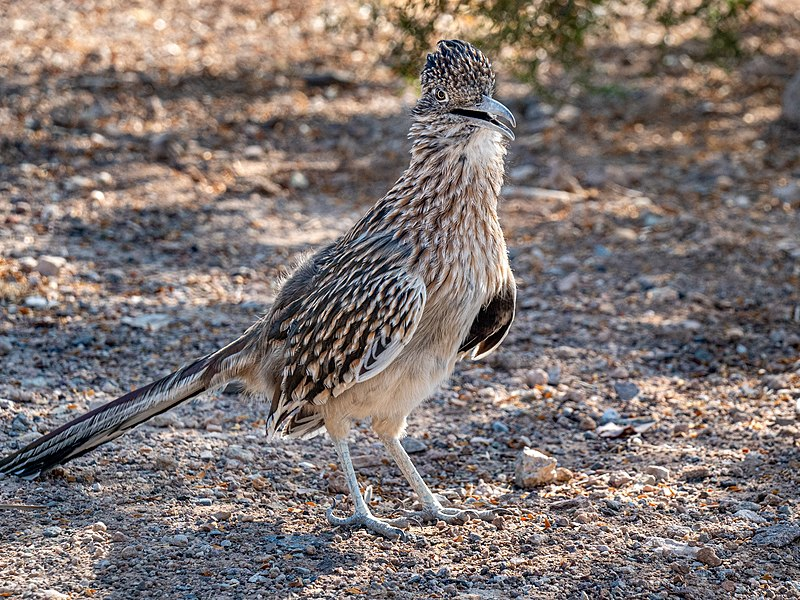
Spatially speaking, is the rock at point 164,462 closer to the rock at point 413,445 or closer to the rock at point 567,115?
the rock at point 413,445

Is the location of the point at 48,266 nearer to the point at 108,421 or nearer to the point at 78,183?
the point at 78,183

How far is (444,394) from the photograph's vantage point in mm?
6523

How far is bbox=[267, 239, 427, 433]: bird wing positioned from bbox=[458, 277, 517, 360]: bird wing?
0.57 metres

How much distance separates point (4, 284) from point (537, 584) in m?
4.40

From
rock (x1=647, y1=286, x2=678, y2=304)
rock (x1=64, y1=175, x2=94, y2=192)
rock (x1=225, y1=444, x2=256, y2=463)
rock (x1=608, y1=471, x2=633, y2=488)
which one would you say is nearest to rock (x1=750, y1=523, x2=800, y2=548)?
rock (x1=608, y1=471, x2=633, y2=488)

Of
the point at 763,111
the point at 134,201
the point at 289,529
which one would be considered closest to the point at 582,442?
the point at 289,529

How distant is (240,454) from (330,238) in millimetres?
3371

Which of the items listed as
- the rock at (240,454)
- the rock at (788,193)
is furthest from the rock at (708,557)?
the rock at (788,193)

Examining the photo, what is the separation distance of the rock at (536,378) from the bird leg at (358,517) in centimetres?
182

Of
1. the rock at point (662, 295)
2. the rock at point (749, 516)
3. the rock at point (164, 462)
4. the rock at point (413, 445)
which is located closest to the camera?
the rock at point (749, 516)

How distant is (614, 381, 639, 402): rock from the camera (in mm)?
6434

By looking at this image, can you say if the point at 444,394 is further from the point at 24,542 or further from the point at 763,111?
the point at 763,111

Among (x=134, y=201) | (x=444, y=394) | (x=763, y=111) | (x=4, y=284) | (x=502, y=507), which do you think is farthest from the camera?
(x=763, y=111)

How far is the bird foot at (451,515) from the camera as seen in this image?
16.6 feet
